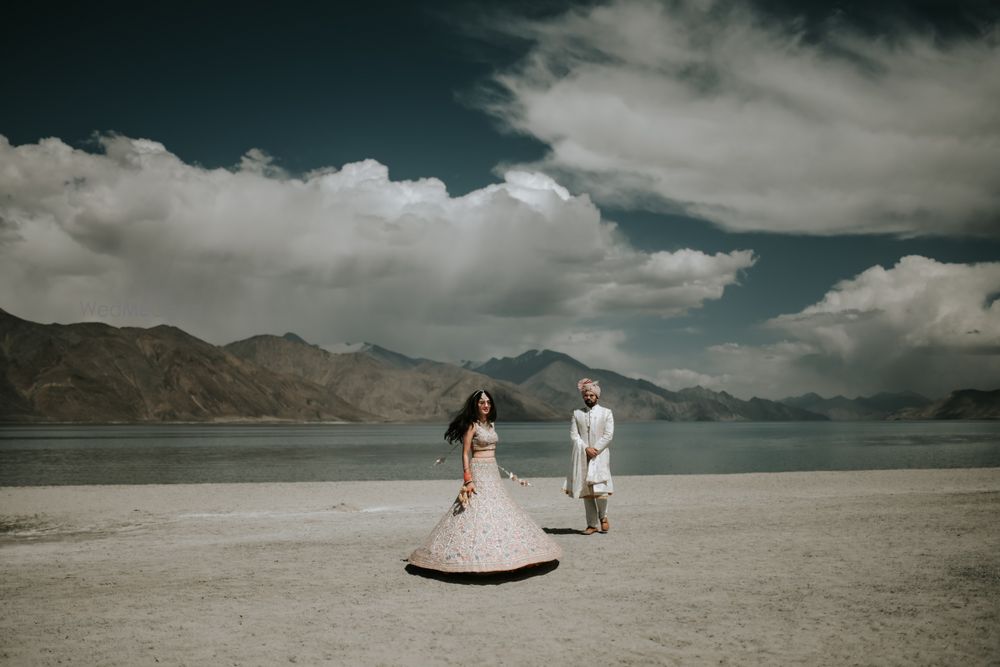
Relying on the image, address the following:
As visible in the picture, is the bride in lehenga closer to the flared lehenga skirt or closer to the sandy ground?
the flared lehenga skirt

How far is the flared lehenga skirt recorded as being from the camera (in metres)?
9.45

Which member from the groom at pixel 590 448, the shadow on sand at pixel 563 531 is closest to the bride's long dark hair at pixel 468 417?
the groom at pixel 590 448

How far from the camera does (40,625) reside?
7879 millimetres

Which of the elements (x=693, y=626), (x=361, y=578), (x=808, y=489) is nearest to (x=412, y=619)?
(x=361, y=578)

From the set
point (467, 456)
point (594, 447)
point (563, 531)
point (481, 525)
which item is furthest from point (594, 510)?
point (467, 456)

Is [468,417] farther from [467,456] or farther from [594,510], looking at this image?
[594,510]

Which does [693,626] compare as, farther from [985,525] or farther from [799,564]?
[985,525]

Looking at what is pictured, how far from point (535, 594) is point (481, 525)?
4.21ft

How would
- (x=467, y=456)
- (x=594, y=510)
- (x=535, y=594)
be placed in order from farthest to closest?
(x=594, y=510), (x=467, y=456), (x=535, y=594)

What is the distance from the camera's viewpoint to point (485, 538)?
957cm

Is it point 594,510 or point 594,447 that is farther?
point 594,510

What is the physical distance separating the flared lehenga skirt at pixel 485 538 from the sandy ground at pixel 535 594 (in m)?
0.29

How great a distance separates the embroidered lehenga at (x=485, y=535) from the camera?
947cm

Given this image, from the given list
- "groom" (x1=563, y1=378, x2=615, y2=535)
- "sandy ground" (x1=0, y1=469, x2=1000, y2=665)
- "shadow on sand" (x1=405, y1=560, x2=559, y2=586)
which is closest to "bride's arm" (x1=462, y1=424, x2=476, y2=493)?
"shadow on sand" (x1=405, y1=560, x2=559, y2=586)
